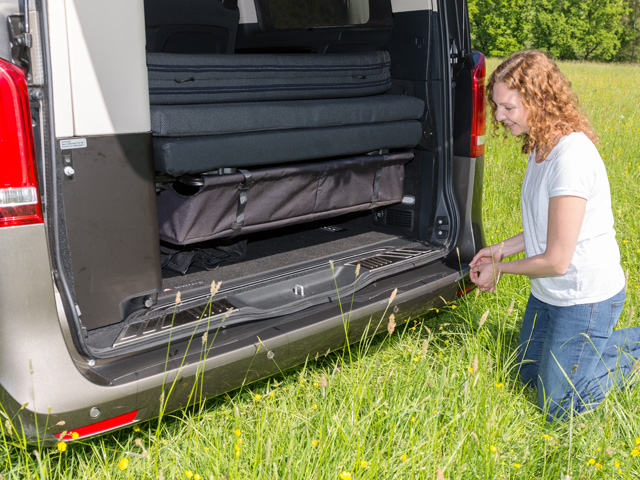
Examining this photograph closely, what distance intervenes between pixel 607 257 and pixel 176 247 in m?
1.76

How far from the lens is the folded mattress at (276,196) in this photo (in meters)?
2.35

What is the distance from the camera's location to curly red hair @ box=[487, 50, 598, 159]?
2322 mm

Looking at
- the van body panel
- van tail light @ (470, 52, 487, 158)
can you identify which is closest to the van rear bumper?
the van body panel

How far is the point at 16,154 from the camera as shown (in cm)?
156

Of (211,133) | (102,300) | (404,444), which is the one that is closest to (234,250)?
(211,133)

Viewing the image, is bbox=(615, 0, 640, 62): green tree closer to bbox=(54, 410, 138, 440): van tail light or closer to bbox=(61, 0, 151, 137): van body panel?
bbox=(61, 0, 151, 137): van body panel

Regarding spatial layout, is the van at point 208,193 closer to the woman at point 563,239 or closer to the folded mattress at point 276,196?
the folded mattress at point 276,196

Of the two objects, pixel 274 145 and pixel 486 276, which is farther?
pixel 486 276

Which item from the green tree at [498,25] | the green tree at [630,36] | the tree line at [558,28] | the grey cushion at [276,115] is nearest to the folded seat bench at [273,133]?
the grey cushion at [276,115]

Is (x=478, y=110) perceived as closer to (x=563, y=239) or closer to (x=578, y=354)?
(x=563, y=239)

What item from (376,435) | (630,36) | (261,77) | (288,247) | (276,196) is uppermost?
(630,36)

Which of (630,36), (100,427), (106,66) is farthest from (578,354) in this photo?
(630,36)

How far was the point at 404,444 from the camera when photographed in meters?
2.00

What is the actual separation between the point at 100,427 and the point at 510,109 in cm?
176
